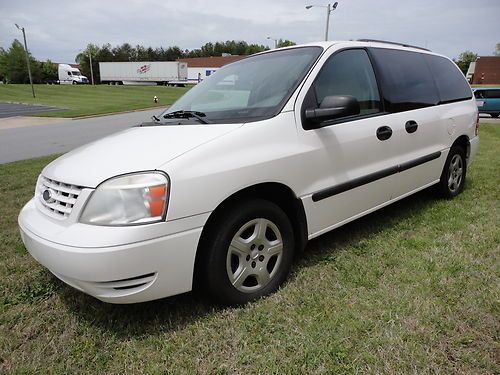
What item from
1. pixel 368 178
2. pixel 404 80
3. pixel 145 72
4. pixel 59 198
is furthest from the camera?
pixel 145 72

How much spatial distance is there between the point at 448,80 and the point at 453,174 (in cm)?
108

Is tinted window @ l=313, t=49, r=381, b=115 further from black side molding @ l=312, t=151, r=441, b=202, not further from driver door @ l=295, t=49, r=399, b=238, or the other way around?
black side molding @ l=312, t=151, r=441, b=202

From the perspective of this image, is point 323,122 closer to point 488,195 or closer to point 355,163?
point 355,163

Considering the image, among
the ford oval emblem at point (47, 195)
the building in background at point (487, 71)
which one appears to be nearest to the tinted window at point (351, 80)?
the ford oval emblem at point (47, 195)

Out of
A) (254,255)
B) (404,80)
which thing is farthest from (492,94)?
(254,255)

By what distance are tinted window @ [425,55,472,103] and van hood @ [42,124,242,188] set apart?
290cm

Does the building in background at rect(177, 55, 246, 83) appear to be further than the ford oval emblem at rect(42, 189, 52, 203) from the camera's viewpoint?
Yes

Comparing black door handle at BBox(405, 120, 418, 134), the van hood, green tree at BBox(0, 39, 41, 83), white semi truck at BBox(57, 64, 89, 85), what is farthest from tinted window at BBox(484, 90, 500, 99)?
green tree at BBox(0, 39, 41, 83)

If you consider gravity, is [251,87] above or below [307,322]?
above

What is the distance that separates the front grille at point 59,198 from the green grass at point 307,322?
27.3 inches

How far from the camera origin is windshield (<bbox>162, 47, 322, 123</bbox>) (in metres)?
2.85

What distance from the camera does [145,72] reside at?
58.4 meters

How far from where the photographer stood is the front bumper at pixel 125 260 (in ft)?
6.85

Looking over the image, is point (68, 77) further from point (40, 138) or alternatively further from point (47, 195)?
point (47, 195)
